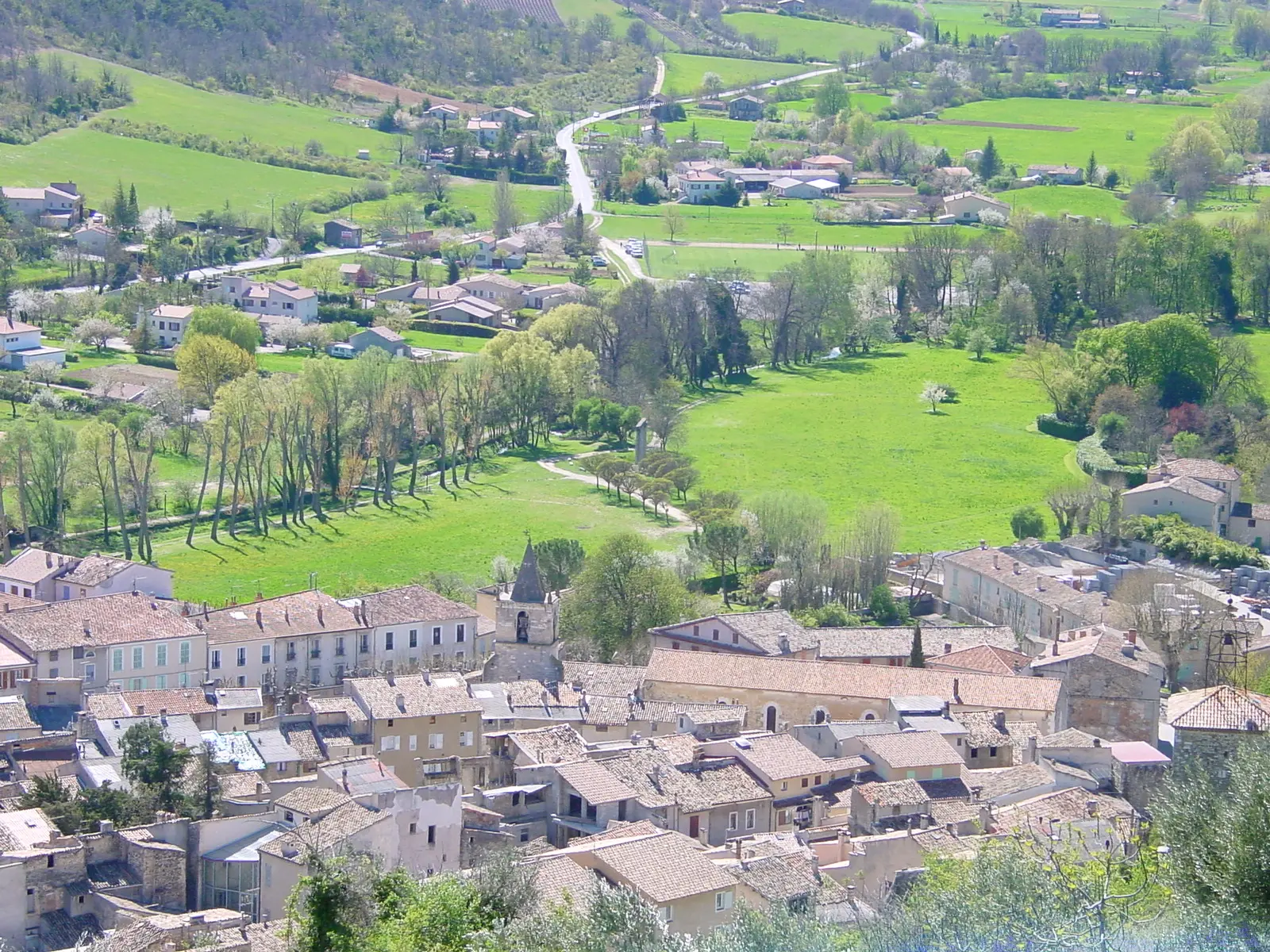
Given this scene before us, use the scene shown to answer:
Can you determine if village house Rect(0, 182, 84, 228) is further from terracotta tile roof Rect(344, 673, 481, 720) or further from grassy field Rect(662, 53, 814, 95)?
terracotta tile roof Rect(344, 673, 481, 720)

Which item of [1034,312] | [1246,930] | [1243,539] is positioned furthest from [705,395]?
[1246,930]

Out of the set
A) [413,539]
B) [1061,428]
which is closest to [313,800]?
[413,539]

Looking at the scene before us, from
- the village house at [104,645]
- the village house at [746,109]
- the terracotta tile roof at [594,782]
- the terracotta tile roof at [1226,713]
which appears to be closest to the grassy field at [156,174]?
the village house at [746,109]

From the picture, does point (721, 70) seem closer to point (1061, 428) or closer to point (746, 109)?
point (746, 109)

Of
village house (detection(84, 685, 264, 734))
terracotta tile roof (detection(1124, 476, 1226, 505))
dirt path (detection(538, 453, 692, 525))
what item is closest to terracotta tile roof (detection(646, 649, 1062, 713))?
village house (detection(84, 685, 264, 734))

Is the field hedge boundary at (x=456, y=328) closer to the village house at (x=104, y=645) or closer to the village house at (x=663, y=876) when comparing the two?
the village house at (x=104, y=645)

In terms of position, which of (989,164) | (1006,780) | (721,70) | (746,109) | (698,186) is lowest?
(1006,780)

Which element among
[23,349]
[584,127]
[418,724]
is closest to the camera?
[418,724]
